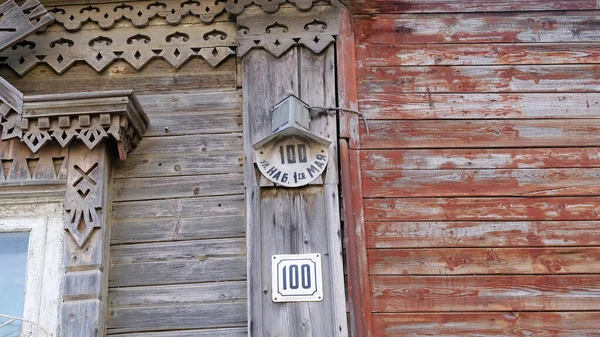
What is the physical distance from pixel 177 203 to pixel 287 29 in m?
1.17

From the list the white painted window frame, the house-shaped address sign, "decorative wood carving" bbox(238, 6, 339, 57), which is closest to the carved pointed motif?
the white painted window frame

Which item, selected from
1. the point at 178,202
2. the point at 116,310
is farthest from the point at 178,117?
the point at 116,310

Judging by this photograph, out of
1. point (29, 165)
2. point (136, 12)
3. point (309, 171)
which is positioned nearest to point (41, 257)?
point (29, 165)

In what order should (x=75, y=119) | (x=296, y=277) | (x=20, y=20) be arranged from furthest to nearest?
1. (x=20, y=20)
2. (x=75, y=119)
3. (x=296, y=277)

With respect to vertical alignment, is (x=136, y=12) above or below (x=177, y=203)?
above

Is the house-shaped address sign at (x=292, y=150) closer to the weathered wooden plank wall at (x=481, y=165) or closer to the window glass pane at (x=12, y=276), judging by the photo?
the weathered wooden plank wall at (x=481, y=165)

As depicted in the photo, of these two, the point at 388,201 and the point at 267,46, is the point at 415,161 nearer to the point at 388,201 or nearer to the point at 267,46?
the point at 388,201

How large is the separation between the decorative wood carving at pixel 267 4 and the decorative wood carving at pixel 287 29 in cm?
3

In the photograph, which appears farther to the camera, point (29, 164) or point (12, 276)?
point (29, 164)

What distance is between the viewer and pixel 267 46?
13.7 feet

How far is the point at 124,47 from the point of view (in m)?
4.28

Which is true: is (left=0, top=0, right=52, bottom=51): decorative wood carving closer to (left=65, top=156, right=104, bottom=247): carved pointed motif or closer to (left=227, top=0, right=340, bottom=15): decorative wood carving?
(left=65, top=156, right=104, bottom=247): carved pointed motif

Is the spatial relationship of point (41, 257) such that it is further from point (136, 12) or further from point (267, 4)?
point (267, 4)

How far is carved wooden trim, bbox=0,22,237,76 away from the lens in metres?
4.24
